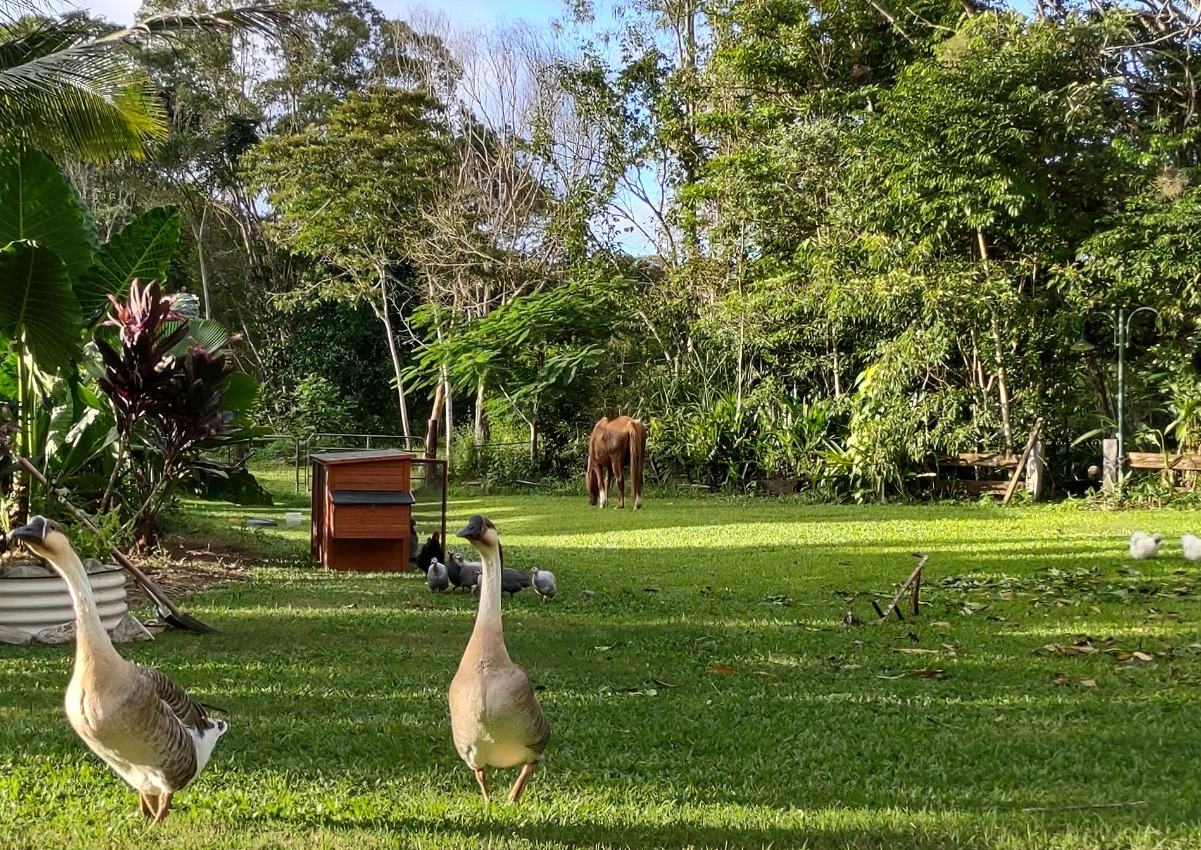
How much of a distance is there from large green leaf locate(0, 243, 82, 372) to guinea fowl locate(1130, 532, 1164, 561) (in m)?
9.27

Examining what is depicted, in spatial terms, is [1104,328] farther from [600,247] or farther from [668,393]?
[600,247]

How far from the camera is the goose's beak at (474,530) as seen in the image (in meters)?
3.76

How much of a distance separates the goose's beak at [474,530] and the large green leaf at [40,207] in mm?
6154

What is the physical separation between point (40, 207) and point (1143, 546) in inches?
398

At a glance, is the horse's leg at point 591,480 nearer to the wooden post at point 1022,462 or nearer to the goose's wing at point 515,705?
the wooden post at point 1022,462

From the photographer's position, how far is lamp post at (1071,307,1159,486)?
52.3 feet

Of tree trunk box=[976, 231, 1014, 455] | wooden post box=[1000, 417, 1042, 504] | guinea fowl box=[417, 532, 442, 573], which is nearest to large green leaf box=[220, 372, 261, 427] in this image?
guinea fowl box=[417, 532, 442, 573]

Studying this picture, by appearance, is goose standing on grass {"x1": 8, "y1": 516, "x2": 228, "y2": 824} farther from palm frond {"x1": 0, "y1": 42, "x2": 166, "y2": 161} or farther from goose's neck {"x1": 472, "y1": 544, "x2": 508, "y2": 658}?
palm frond {"x1": 0, "y1": 42, "x2": 166, "y2": 161}

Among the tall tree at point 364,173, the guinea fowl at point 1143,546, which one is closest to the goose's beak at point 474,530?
the guinea fowl at point 1143,546

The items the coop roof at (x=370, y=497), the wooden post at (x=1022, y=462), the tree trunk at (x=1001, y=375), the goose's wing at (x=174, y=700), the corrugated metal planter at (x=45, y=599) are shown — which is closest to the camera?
the goose's wing at (x=174, y=700)

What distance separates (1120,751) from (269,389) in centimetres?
3107

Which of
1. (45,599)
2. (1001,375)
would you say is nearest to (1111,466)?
(1001,375)

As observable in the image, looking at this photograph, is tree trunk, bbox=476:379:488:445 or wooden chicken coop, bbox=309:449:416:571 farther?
tree trunk, bbox=476:379:488:445

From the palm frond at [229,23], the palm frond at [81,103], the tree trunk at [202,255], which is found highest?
the tree trunk at [202,255]
